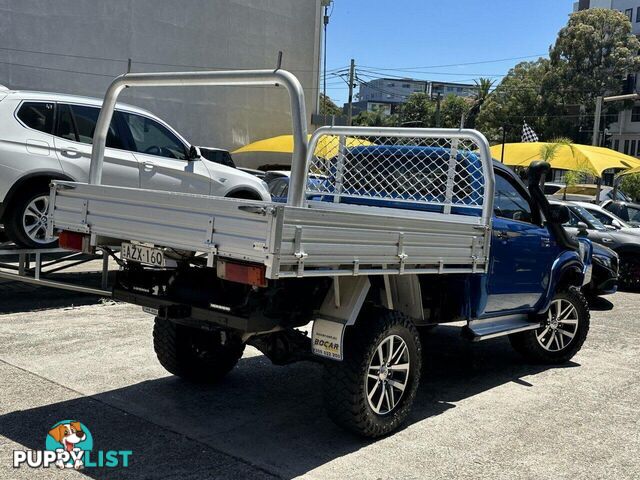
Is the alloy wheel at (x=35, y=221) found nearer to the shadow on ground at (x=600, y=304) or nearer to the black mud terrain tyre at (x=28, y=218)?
the black mud terrain tyre at (x=28, y=218)

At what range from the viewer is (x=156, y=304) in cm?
456

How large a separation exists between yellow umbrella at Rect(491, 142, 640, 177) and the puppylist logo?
46.7ft

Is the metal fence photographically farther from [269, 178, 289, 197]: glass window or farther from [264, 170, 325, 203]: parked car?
[269, 178, 289, 197]: glass window

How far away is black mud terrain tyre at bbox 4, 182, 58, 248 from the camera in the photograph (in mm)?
7574

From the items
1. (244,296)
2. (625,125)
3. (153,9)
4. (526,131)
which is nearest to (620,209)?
(526,131)

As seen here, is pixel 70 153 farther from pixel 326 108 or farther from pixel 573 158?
pixel 326 108

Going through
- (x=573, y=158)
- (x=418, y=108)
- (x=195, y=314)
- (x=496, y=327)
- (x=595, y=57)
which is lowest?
(x=496, y=327)

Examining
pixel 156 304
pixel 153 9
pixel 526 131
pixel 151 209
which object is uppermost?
pixel 153 9

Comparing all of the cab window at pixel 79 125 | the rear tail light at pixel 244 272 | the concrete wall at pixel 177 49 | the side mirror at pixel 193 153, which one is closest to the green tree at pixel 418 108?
the concrete wall at pixel 177 49

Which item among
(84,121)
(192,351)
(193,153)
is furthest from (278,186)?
(192,351)

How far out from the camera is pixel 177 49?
2434 cm

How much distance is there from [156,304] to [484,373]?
3335mm

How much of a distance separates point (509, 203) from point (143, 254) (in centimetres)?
340

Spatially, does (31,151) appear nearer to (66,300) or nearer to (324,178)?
(66,300)
